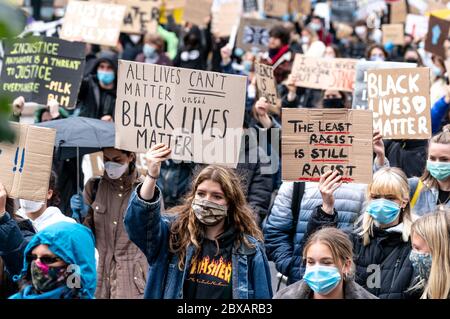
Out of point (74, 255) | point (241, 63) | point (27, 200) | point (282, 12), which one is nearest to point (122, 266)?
point (27, 200)

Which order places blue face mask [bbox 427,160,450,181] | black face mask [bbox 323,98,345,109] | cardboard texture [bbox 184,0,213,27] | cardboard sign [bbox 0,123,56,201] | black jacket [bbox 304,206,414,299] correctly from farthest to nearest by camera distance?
1. cardboard texture [bbox 184,0,213,27]
2. black face mask [bbox 323,98,345,109]
3. blue face mask [bbox 427,160,450,181]
4. cardboard sign [bbox 0,123,56,201]
5. black jacket [bbox 304,206,414,299]

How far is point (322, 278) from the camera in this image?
4.61 m

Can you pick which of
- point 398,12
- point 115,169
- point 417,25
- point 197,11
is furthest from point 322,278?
point 398,12

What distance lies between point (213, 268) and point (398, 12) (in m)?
15.3

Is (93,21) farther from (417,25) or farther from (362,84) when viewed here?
(417,25)

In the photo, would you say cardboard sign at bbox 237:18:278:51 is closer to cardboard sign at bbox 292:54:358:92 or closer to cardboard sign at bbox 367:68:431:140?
cardboard sign at bbox 292:54:358:92

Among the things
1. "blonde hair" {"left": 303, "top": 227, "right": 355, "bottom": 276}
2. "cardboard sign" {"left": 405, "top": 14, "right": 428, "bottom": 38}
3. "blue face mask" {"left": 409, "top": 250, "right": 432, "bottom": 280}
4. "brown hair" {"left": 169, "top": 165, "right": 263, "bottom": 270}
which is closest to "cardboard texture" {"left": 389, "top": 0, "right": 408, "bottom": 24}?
"cardboard sign" {"left": 405, "top": 14, "right": 428, "bottom": 38}

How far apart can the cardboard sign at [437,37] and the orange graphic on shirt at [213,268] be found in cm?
687

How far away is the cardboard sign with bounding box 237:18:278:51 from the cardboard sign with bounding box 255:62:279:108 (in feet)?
16.2

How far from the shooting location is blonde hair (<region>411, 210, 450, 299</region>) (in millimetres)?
4820

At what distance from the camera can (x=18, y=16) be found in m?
2.41

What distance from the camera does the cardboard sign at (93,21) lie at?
41.0ft

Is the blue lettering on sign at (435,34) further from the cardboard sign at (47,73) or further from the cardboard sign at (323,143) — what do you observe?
the cardboard sign at (323,143)

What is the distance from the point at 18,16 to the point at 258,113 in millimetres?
6452
